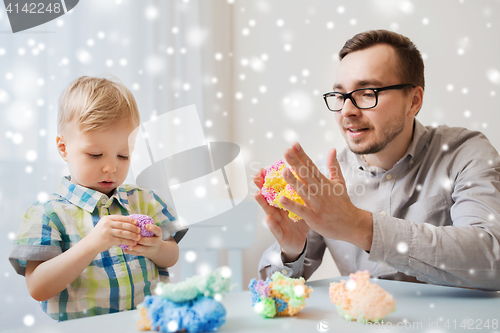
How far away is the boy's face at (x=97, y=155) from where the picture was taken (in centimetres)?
100

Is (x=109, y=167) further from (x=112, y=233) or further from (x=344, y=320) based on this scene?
(x=344, y=320)

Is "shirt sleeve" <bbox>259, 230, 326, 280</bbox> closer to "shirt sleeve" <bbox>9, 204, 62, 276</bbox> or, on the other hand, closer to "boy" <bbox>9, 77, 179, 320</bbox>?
"boy" <bbox>9, 77, 179, 320</bbox>

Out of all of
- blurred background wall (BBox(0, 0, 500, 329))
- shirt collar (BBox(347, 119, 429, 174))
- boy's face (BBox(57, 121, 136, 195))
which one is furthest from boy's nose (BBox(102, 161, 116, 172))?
shirt collar (BBox(347, 119, 429, 174))

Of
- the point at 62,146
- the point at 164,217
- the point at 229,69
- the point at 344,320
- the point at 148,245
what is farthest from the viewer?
A: the point at 229,69

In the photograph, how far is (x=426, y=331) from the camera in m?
0.61

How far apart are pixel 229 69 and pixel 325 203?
1989 millimetres

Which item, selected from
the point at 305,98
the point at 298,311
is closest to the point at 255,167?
the point at 305,98

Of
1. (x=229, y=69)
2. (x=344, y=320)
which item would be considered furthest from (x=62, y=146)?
(x=229, y=69)

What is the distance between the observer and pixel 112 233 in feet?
2.84

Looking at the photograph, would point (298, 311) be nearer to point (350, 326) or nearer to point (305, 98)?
point (350, 326)

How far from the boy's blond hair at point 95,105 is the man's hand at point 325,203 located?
52 cm

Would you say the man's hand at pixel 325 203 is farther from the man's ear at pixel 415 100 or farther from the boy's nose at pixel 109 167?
the man's ear at pixel 415 100

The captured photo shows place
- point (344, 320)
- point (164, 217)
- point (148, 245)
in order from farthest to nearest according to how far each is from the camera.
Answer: point (164, 217) < point (148, 245) < point (344, 320)

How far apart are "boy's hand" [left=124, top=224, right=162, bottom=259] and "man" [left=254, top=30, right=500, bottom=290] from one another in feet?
0.87
